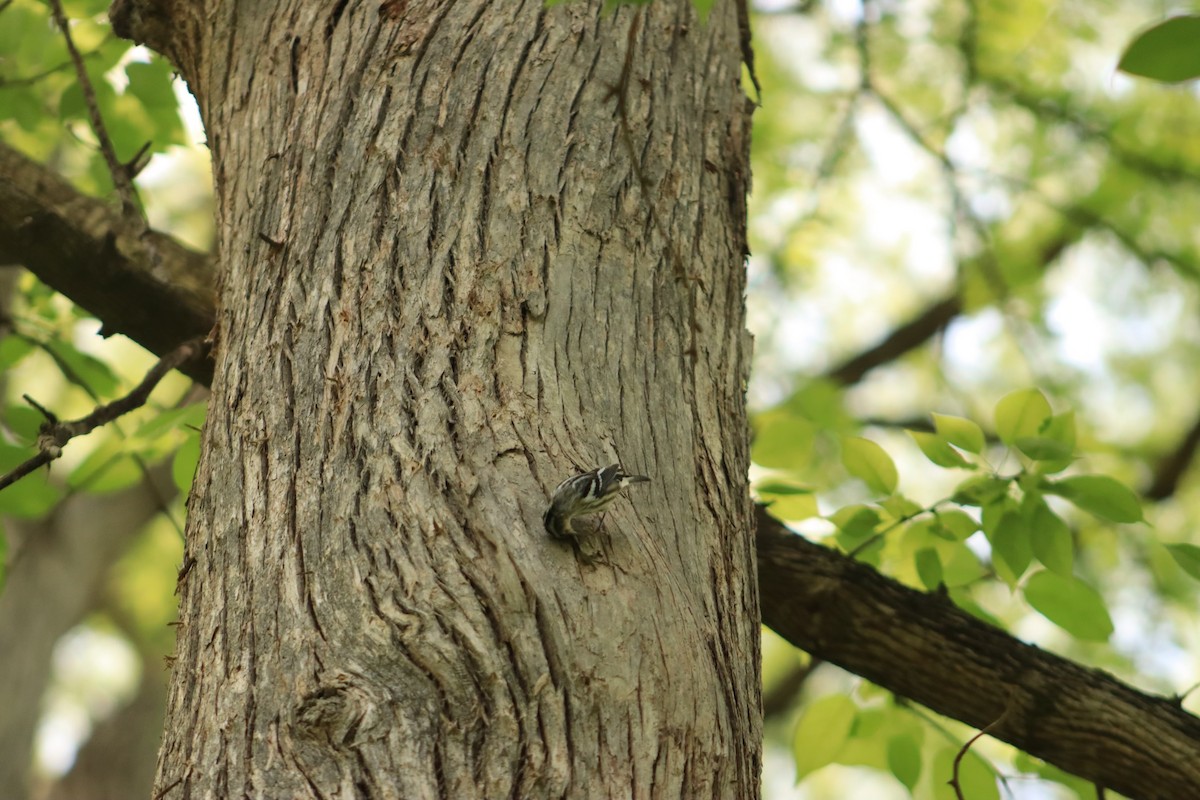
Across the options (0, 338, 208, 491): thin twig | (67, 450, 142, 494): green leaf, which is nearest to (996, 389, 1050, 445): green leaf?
(0, 338, 208, 491): thin twig

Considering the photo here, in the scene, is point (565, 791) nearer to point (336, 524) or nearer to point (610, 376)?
point (336, 524)

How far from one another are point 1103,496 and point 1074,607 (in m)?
0.28

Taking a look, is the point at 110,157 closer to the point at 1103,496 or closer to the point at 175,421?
the point at 175,421

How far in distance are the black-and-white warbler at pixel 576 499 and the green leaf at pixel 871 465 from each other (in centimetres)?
132

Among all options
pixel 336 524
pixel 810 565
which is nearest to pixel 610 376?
pixel 336 524

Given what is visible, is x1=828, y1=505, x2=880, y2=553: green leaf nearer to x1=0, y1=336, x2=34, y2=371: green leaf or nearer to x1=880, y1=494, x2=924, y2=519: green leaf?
x1=880, y1=494, x2=924, y2=519: green leaf

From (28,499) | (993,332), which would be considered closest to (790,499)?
(28,499)

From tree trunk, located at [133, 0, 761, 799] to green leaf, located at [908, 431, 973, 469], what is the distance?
27.0 inches

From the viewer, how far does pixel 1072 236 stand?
7.61 meters

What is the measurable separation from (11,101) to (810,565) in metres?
2.86

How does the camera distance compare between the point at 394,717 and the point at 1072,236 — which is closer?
the point at 394,717

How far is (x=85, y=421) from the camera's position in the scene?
2.14 m

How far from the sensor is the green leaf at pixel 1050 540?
7.79ft

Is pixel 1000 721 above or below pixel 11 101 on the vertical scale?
below
